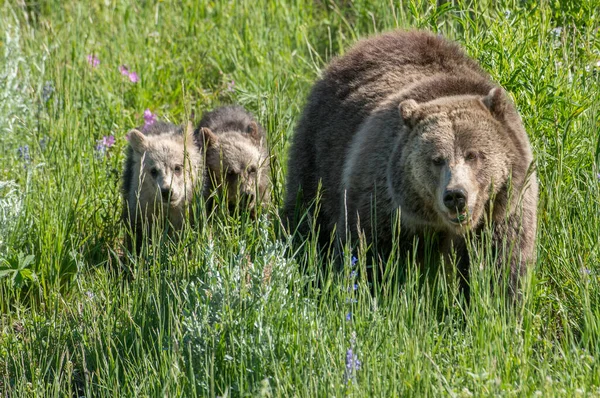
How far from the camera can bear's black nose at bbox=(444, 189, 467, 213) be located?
16.4 feet

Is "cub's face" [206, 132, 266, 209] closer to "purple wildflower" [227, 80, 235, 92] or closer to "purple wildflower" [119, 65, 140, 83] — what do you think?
"purple wildflower" [227, 80, 235, 92]

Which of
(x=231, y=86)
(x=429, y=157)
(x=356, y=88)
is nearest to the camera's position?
(x=429, y=157)

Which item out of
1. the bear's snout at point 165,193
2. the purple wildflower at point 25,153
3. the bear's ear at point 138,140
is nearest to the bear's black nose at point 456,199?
the bear's snout at point 165,193

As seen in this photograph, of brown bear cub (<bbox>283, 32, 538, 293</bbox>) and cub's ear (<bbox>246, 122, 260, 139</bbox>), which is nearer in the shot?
brown bear cub (<bbox>283, 32, 538, 293</bbox>)

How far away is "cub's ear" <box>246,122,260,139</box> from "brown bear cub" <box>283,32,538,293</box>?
4.51 feet

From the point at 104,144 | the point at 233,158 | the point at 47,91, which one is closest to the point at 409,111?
the point at 233,158

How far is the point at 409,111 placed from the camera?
539 cm

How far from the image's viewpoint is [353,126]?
6.33 m

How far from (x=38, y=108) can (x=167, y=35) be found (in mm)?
2127

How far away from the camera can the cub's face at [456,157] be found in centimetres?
511

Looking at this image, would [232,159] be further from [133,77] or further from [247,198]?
[133,77]

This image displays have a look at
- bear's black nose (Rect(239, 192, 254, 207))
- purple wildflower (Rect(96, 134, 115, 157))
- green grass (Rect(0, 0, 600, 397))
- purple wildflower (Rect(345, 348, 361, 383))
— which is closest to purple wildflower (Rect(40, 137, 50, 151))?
green grass (Rect(0, 0, 600, 397))

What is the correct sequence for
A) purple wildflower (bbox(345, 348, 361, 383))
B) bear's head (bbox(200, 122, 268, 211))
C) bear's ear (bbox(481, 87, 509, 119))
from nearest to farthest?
purple wildflower (bbox(345, 348, 361, 383)) → bear's ear (bbox(481, 87, 509, 119)) → bear's head (bbox(200, 122, 268, 211))

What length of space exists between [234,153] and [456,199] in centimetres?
300
